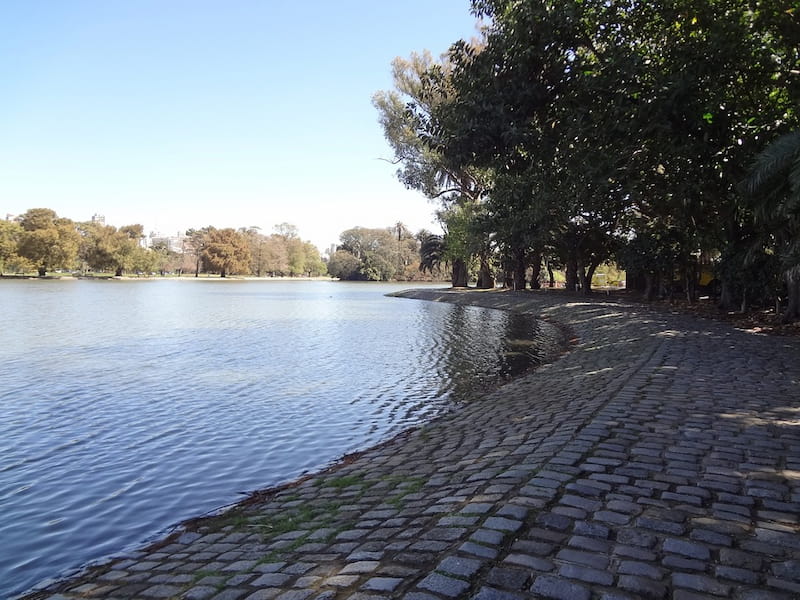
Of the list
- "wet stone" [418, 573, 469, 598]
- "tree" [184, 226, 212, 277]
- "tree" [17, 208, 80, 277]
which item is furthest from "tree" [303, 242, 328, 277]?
"wet stone" [418, 573, 469, 598]

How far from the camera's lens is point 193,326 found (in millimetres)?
21906

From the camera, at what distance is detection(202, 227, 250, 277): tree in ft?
354

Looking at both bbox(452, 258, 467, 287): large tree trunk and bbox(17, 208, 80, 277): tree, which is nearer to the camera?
bbox(452, 258, 467, 287): large tree trunk

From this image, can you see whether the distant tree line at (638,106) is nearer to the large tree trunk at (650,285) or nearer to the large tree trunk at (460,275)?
the large tree trunk at (650,285)

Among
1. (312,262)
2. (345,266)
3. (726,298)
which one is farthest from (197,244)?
(726,298)

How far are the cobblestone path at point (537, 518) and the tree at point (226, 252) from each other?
107 meters

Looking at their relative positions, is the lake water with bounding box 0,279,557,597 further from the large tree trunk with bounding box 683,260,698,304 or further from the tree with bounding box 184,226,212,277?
the tree with bounding box 184,226,212,277

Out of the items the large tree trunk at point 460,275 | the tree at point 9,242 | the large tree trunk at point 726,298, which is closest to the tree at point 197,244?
the tree at point 9,242

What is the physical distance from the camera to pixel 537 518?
11.5 ft

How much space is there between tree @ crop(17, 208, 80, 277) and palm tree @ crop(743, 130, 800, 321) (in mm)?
83081

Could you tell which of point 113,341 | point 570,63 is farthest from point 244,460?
point 113,341

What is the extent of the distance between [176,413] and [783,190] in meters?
12.4

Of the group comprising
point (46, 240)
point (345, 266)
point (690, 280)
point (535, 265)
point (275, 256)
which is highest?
point (275, 256)

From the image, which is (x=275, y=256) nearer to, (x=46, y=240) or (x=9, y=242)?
(x=46, y=240)
